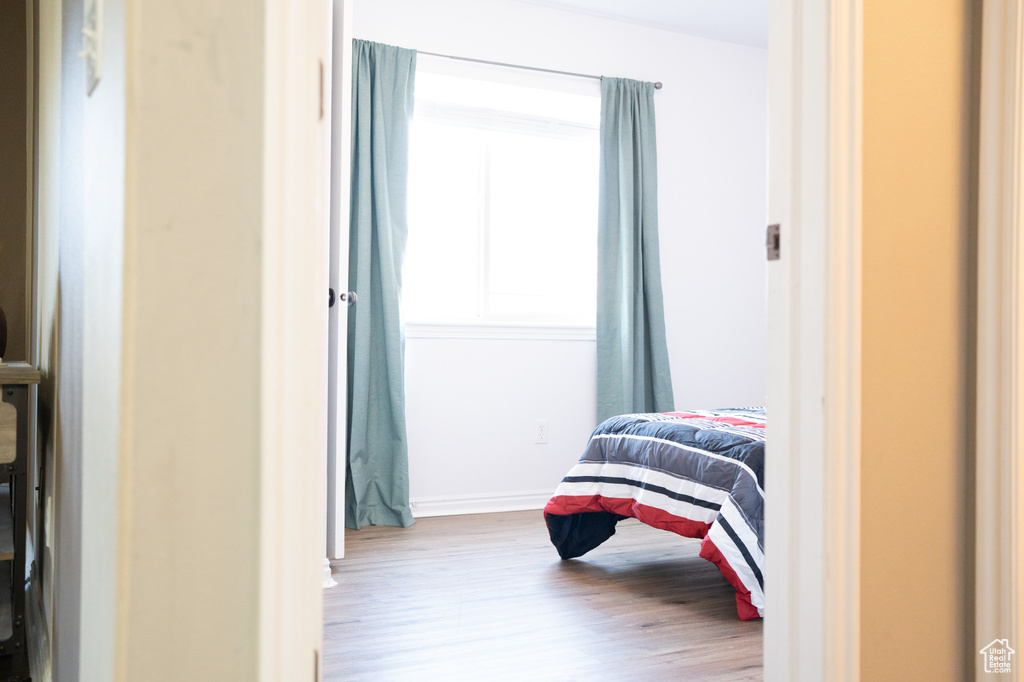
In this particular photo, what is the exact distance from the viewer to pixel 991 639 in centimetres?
113

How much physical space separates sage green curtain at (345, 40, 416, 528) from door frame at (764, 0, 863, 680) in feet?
8.43

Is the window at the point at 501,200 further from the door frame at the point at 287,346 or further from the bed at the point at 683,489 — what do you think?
the door frame at the point at 287,346

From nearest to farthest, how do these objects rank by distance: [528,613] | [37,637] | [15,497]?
[15,497], [37,637], [528,613]

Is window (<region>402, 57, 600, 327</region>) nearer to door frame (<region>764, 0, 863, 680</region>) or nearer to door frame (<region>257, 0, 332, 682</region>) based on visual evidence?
door frame (<region>764, 0, 863, 680</region>)

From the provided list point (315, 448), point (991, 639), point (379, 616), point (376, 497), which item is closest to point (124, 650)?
point (315, 448)

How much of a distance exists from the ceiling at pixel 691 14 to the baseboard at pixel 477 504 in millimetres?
2613

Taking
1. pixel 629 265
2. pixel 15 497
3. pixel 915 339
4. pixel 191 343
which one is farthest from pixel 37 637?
pixel 629 265

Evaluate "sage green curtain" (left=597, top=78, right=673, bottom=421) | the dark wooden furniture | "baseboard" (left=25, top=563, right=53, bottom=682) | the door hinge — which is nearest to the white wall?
"sage green curtain" (left=597, top=78, right=673, bottom=421)

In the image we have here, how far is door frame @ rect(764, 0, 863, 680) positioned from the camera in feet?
3.43

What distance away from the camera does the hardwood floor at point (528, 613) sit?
1.85 m

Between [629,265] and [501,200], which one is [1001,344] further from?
[501,200]

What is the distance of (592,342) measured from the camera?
4.03 meters

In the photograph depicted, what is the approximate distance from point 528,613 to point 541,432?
1.72 m

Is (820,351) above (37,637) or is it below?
above
